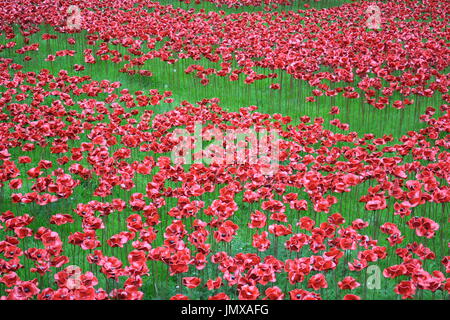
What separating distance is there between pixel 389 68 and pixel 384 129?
74.4 inches

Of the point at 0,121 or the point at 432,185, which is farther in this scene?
the point at 0,121

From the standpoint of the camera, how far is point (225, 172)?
592 centimetres

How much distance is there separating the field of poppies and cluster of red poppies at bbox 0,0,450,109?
86 mm

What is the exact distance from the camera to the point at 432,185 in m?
5.03

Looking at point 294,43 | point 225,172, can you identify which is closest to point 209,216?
point 225,172

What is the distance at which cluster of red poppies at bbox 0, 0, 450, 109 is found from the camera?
9695mm

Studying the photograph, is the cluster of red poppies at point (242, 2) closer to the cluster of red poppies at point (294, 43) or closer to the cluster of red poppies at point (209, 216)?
the cluster of red poppies at point (294, 43)

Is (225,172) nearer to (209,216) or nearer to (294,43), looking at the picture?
(209,216)

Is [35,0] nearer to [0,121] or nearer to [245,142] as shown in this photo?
[0,121]

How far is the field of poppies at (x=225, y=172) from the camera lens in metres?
4.20

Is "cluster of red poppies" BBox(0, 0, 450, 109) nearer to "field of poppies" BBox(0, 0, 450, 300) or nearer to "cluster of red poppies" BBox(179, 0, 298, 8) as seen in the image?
"field of poppies" BBox(0, 0, 450, 300)

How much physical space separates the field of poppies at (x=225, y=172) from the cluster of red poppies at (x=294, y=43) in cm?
9

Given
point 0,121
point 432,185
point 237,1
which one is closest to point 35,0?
point 237,1

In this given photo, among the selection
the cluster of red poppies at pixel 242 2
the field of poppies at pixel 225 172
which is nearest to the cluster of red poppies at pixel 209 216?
the field of poppies at pixel 225 172
